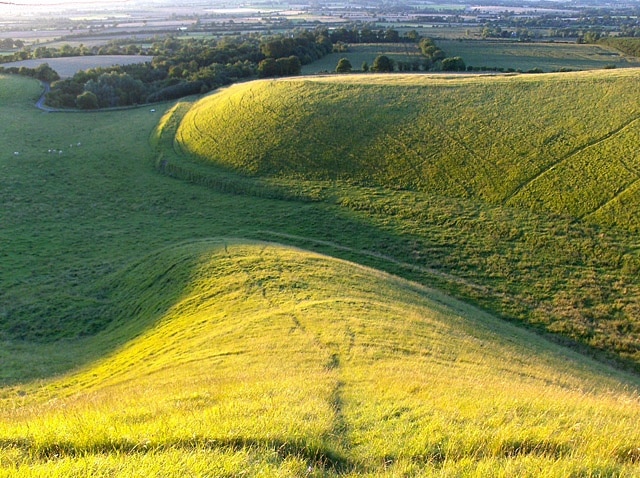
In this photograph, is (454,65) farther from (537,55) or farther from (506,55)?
(537,55)

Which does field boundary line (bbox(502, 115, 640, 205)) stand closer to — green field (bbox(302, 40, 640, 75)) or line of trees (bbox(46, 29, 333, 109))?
green field (bbox(302, 40, 640, 75))

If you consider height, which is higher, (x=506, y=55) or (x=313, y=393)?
(x=506, y=55)

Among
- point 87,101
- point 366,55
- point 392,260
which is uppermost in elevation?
point 366,55

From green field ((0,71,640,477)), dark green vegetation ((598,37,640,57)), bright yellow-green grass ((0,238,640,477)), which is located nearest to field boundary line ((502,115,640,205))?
green field ((0,71,640,477))

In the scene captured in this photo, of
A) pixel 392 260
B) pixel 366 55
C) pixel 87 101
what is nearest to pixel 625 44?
pixel 366 55

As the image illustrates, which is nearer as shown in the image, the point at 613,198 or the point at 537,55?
the point at 613,198

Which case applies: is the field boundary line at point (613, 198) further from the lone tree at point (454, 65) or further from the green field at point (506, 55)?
the green field at point (506, 55)
